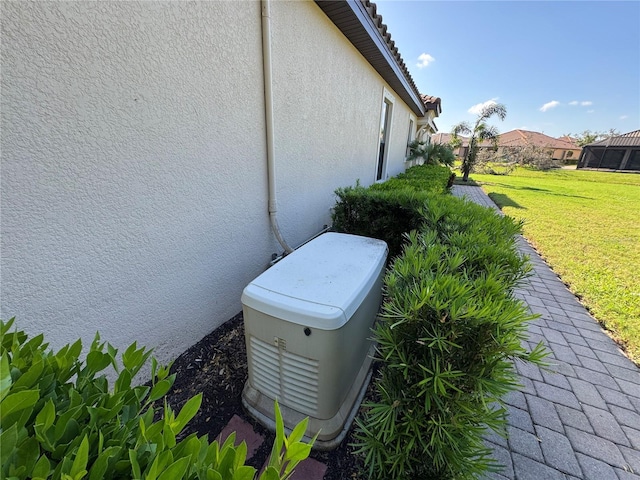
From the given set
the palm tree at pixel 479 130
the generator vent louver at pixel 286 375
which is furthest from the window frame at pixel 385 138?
the palm tree at pixel 479 130

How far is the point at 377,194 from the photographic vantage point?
146 inches

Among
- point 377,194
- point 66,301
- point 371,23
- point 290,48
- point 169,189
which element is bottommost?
point 66,301

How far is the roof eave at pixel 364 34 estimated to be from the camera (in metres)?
3.53

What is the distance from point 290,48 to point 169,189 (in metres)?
2.32

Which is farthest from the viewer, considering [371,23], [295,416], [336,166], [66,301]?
[336,166]

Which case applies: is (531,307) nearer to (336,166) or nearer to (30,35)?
(336,166)

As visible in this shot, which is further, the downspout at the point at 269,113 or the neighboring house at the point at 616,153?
the neighboring house at the point at 616,153

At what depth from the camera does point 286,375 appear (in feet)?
5.71

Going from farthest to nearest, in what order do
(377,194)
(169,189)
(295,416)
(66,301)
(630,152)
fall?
1. (630,152)
2. (377,194)
3. (169,189)
4. (295,416)
5. (66,301)

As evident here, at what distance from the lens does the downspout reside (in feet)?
8.74

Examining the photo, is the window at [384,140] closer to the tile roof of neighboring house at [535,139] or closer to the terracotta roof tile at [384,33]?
the terracotta roof tile at [384,33]

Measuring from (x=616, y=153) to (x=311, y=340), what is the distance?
50399 mm

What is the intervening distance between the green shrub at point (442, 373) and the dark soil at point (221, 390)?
1.23ft

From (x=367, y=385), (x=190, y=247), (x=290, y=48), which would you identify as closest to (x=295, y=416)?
(x=367, y=385)
